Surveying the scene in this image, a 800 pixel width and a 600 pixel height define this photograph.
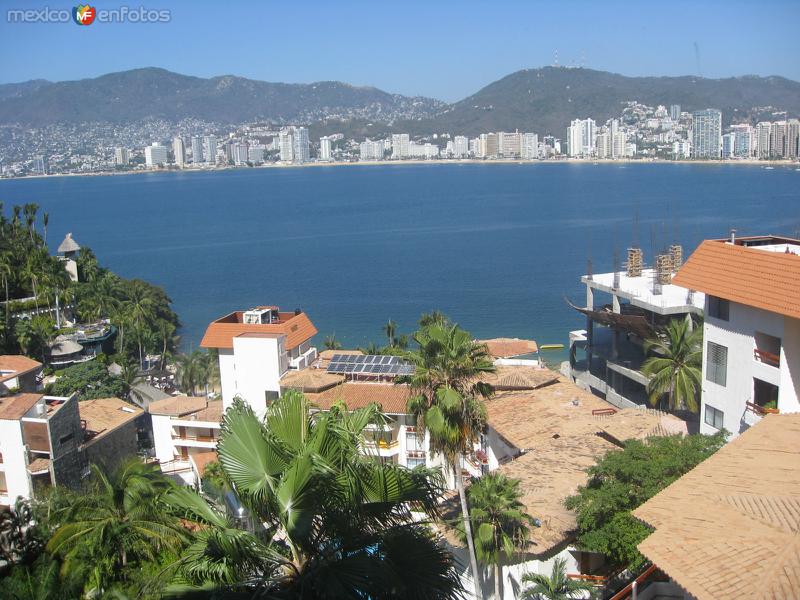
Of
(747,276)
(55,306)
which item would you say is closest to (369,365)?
(747,276)

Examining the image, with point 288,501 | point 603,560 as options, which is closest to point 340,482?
point 288,501

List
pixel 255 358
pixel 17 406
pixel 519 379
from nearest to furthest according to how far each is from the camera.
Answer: pixel 17 406
pixel 255 358
pixel 519 379

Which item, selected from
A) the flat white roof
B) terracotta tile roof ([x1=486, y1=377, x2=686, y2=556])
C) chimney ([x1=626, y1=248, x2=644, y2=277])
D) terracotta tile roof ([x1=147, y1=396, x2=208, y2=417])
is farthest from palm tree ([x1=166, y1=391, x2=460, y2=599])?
chimney ([x1=626, y1=248, x2=644, y2=277])

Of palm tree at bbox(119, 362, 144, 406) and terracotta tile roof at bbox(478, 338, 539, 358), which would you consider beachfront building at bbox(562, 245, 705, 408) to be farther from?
palm tree at bbox(119, 362, 144, 406)

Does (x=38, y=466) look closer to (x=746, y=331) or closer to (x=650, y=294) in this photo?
(x=746, y=331)

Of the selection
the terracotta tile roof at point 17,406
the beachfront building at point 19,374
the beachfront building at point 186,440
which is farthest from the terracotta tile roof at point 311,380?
the beachfront building at point 19,374

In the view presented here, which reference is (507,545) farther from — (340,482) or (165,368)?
(165,368)
